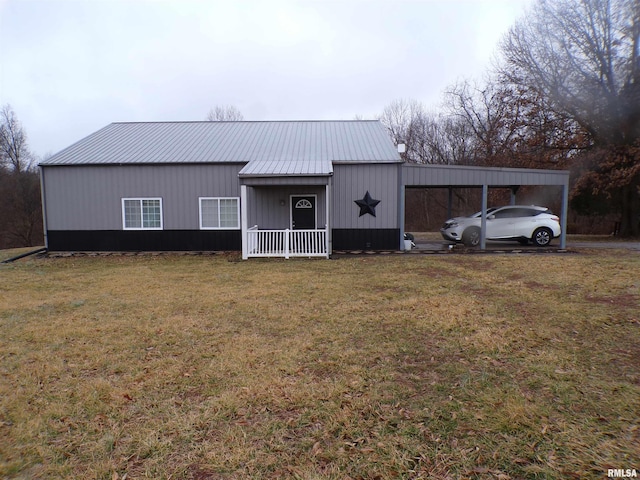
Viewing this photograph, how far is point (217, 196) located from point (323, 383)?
10.4 meters

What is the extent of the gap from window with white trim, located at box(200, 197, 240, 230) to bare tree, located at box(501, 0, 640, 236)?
15050 millimetres

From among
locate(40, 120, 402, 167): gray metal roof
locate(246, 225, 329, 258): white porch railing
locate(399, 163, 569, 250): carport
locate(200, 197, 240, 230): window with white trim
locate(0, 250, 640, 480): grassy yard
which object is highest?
locate(40, 120, 402, 167): gray metal roof

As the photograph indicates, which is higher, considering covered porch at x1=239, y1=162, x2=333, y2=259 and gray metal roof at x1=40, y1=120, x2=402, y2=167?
gray metal roof at x1=40, y1=120, x2=402, y2=167

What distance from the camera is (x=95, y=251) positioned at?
13047mm

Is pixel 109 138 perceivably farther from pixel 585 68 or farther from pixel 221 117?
pixel 221 117

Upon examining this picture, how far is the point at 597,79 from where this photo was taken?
53.9ft

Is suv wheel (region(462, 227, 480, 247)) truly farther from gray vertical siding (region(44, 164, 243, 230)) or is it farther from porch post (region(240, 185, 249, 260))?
gray vertical siding (region(44, 164, 243, 230))

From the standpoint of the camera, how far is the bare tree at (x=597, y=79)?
1582 centimetres

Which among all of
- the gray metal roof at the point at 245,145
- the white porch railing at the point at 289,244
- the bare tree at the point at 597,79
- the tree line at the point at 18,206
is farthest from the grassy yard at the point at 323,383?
the tree line at the point at 18,206

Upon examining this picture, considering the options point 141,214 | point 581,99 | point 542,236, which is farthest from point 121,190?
point 581,99

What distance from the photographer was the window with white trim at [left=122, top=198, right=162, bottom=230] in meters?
12.9

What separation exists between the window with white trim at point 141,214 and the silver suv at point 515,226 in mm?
10587

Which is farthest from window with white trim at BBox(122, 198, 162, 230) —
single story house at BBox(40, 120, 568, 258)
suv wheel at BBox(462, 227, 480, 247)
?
suv wheel at BBox(462, 227, 480, 247)

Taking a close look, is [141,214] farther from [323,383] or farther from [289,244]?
[323,383]
